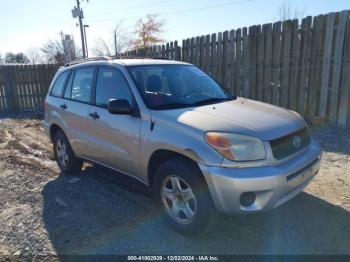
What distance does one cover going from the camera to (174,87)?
12.5ft

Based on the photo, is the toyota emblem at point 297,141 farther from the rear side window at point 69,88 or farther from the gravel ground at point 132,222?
the rear side window at point 69,88

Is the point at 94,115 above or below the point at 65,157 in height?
above

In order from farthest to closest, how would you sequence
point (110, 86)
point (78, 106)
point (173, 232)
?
point (78, 106) → point (110, 86) → point (173, 232)

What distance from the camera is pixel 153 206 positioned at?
382cm

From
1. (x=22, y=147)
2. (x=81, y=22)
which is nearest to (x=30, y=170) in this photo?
(x=22, y=147)

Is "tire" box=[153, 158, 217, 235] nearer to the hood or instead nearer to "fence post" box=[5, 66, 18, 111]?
the hood

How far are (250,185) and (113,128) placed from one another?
6.19 ft

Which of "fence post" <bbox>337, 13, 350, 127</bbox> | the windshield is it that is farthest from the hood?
"fence post" <bbox>337, 13, 350, 127</bbox>

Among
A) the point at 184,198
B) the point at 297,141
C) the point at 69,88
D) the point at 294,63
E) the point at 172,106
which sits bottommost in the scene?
the point at 184,198

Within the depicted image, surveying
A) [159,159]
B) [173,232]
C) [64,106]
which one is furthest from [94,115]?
[173,232]

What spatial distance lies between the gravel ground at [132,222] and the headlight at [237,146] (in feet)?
3.10

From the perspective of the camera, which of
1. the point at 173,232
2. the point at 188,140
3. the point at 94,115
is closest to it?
the point at 188,140

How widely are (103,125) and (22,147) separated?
434cm

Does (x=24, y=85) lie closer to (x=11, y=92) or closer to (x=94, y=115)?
(x=11, y=92)
